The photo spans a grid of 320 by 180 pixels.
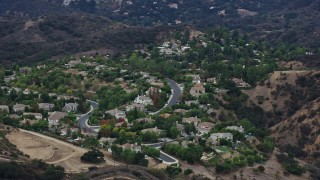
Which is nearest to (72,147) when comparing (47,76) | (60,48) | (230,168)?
(230,168)

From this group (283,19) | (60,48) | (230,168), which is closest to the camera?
(230,168)

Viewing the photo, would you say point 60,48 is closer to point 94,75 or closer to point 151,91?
point 94,75

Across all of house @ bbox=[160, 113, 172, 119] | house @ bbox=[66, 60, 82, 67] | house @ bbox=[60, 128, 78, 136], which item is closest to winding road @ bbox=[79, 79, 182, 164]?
house @ bbox=[60, 128, 78, 136]

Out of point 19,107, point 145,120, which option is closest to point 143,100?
point 145,120

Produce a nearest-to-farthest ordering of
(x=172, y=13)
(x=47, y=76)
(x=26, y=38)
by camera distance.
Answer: (x=47, y=76), (x=26, y=38), (x=172, y=13)

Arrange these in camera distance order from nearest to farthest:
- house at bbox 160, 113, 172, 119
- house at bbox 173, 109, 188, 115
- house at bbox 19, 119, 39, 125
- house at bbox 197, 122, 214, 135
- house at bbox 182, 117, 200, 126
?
house at bbox 19, 119, 39, 125
house at bbox 197, 122, 214, 135
house at bbox 182, 117, 200, 126
house at bbox 160, 113, 172, 119
house at bbox 173, 109, 188, 115

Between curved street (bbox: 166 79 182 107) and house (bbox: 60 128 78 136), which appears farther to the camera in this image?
curved street (bbox: 166 79 182 107)

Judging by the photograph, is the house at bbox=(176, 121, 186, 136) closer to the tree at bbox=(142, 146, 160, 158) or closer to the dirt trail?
the tree at bbox=(142, 146, 160, 158)
